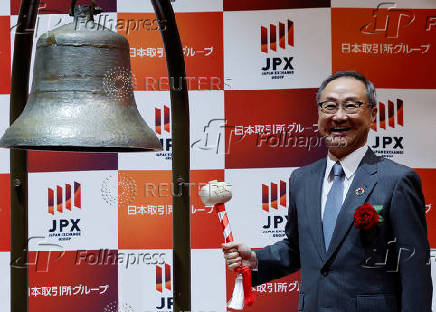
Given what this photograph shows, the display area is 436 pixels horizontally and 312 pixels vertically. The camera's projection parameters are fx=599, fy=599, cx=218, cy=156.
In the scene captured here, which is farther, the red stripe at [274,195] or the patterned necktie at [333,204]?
the red stripe at [274,195]

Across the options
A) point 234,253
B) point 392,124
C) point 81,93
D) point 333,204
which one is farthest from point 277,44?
point 81,93

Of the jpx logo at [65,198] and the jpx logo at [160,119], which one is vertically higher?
the jpx logo at [160,119]

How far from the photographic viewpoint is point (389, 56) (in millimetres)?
2752

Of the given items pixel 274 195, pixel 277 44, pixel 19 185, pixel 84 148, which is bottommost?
pixel 274 195

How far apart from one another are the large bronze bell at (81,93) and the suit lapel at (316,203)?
528 mm

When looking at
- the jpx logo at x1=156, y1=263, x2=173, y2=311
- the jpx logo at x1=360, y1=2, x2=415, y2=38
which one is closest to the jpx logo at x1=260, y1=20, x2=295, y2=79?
the jpx logo at x1=360, y1=2, x2=415, y2=38

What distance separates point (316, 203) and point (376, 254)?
0.24 metres

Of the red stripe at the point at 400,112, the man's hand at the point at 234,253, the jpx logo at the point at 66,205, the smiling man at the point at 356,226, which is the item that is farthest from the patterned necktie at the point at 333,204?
the jpx logo at the point at 66,205

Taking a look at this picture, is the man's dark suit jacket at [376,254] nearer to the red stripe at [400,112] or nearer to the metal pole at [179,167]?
the metal pole at [179,167]

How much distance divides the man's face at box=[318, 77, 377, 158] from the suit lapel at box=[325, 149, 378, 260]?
0.09 m

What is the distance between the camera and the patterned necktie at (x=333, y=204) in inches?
71.3

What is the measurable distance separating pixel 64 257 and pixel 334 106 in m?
1.57

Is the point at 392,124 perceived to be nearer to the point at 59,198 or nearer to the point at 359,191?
the point at 359,191

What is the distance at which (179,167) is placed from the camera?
1.74 m
